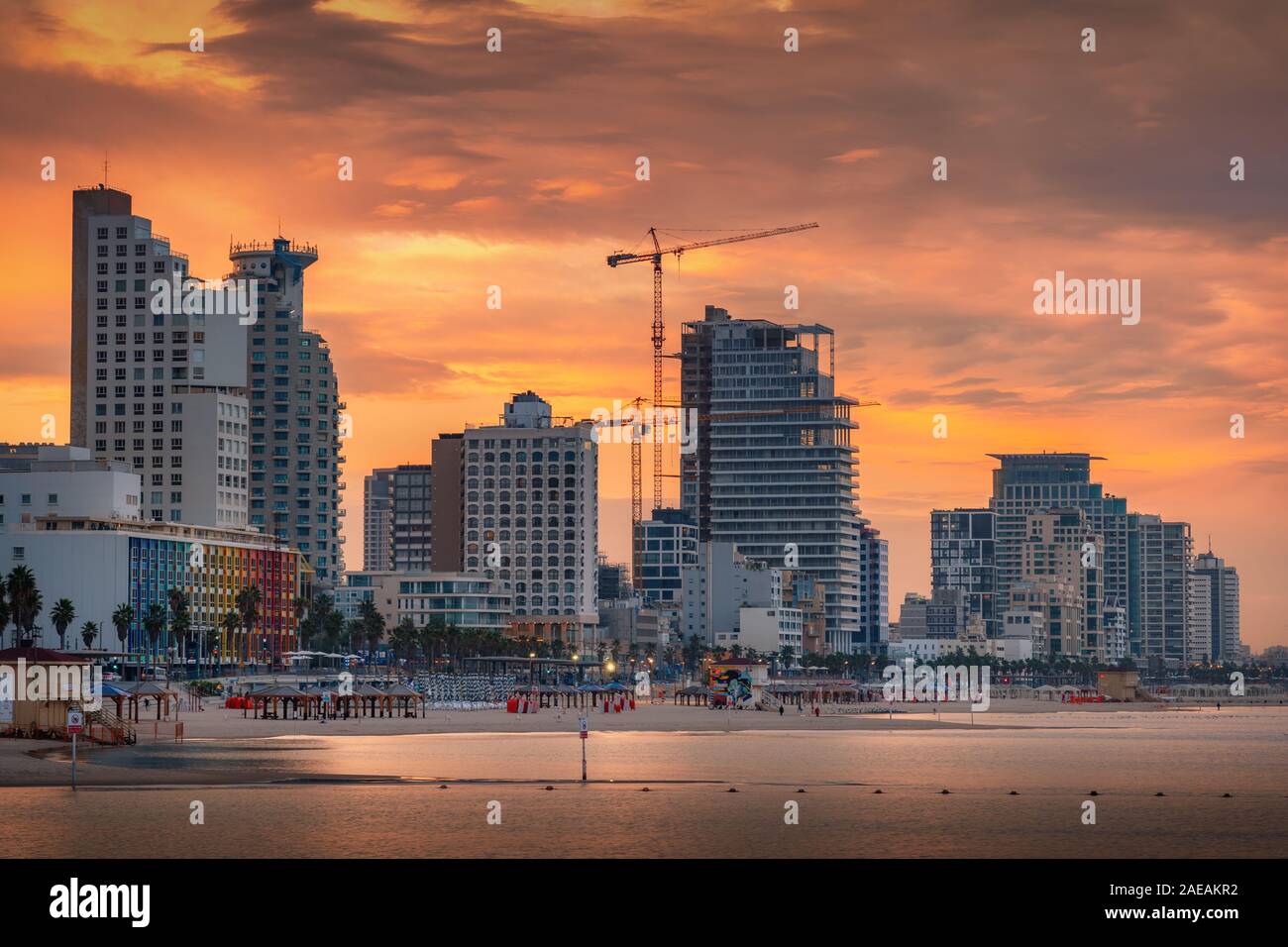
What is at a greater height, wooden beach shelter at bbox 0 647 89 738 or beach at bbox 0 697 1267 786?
wooden beach shelter at bbox 0 647 89 738

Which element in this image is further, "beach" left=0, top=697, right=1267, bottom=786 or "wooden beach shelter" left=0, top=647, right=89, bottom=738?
"wooden beach shelter" left=0, top=647, right=89, bottom=738

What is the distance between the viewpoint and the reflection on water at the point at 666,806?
64.9 meters

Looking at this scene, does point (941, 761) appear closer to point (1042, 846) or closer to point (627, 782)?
point (627, 782)

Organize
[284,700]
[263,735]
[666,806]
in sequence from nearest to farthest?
[666,806] → [263,735] → [284,700]

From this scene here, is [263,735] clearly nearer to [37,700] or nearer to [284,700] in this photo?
[37,700]

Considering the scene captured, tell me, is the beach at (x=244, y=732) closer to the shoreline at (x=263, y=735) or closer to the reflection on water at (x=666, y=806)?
the shoreline at (x=263, y=735)

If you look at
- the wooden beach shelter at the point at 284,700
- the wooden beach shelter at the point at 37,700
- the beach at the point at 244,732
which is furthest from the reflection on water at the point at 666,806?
the wooden beach shelter at the point at 284,700

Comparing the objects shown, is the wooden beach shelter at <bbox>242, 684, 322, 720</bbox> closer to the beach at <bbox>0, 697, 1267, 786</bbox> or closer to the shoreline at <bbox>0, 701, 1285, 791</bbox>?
the beach at <bbox>0, 697, 1267, 786</bbox>

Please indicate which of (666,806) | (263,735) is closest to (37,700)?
(263,735)

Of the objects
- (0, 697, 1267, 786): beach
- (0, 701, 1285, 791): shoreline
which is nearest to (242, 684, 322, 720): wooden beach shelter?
(0, 697, 1267, 786): beach

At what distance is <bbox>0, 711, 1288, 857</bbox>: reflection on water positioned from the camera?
64.9 metres

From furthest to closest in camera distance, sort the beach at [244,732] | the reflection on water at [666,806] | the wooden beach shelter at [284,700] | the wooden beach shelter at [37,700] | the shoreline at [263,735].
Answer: the wooden beach shelter at [284,700] < the wooden beach shelter at [37,700] < the beach at [244,732] < the shoreline at [263,735] < the reflection on water at [666,806]

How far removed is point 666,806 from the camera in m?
80.5
